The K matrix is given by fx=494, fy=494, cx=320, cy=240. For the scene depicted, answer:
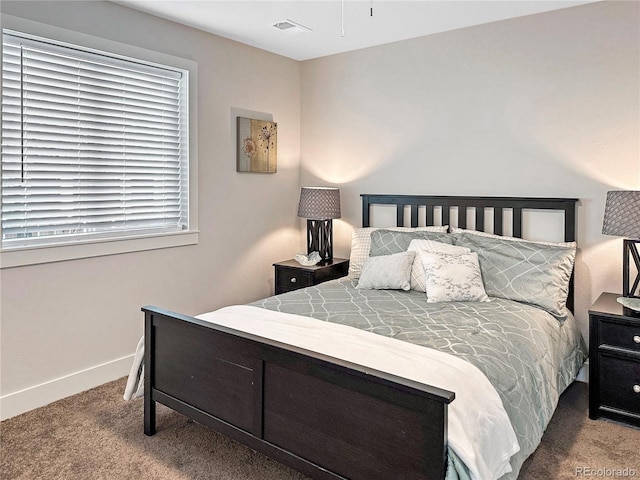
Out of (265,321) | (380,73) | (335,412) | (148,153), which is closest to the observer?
(335,412)

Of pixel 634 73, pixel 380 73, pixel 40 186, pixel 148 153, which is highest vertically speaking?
pixel 380 73

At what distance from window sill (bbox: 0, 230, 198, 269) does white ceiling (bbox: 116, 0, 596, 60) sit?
1531 mm

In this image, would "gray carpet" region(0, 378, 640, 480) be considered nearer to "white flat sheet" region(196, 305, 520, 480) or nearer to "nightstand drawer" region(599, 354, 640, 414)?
"nightstand drawer" region(599, 354, 640, 414)

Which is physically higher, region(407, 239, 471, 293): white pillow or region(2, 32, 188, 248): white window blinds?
region(2, 32, 188, 248): white window blinds

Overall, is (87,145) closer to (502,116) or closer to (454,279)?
(454,279)

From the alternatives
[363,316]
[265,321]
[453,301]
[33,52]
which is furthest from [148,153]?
[453,301]

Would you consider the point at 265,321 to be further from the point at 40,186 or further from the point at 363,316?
the point at 40,186

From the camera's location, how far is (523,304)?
118 inches

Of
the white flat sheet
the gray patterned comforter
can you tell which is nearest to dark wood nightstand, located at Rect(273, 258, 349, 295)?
the gray patterned comforter

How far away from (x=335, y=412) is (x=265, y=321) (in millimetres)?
805

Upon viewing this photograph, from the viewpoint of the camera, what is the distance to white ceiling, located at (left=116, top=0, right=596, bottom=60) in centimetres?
315

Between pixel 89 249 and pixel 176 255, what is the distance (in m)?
0.68

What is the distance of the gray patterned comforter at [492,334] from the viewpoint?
2080 mm

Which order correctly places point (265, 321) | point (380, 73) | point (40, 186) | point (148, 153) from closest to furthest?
point (265, 321) < point (40, 186) < point (148, 153) < point (380, 73)
